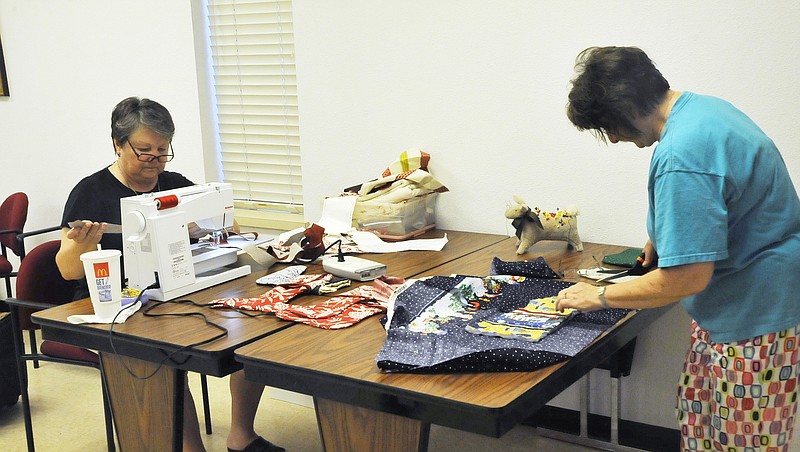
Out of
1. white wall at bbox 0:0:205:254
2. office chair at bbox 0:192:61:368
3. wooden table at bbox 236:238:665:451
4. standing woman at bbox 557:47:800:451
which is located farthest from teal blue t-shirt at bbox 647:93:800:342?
office chair at bbox 0:192:61:368

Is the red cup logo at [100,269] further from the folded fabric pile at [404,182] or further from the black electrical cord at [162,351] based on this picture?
the folded fabric pile at [404,182]

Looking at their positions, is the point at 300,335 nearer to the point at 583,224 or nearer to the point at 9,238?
the point at 583,224

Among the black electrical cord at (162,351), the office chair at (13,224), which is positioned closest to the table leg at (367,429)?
the black electrical cord at (162,351)

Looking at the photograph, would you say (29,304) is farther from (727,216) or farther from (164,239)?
(727,216)

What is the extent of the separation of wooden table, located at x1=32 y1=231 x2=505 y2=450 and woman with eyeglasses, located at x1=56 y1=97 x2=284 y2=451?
37 centimetres

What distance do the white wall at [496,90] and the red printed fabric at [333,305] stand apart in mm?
884

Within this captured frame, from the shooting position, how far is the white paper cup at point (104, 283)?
203cm

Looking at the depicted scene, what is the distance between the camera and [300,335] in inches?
74.0

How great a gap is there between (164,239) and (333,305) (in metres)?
0.50

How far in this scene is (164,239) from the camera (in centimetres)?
217

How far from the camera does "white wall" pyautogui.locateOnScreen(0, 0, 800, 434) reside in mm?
2467

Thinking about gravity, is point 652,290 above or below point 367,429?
above

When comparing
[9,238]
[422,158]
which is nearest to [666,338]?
[422,158]

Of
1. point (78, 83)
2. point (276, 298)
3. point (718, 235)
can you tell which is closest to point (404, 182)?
point (276, 298)
